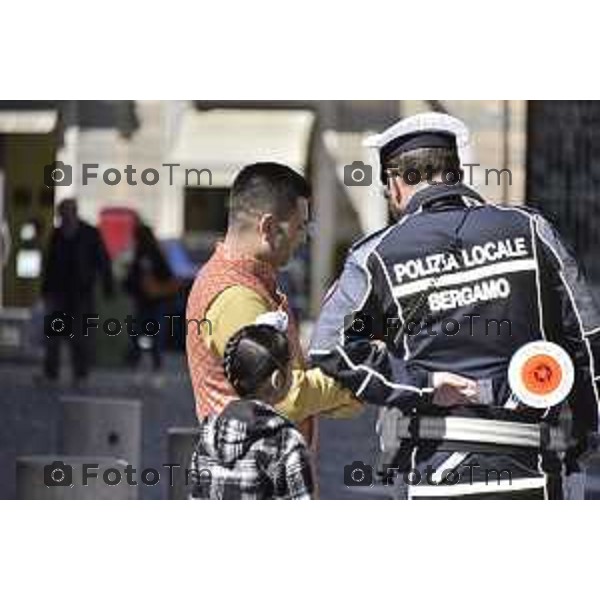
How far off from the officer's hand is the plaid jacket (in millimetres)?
498

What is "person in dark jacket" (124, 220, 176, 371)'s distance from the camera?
984cm

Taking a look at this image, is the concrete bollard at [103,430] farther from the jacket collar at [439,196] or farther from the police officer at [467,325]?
the jacket collar at [439,196]

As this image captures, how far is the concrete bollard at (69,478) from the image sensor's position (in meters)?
8.76

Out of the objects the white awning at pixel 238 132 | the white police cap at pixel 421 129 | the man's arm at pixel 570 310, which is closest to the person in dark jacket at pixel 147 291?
the white awning at pixel 238 132

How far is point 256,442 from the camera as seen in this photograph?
725cm

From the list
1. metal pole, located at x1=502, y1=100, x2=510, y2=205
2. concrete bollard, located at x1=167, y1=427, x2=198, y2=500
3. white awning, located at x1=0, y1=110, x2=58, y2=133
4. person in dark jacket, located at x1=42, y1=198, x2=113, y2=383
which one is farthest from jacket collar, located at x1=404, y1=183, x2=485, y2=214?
person in dark jacket, located at x1=42, y1=198, x2=113, y2=383

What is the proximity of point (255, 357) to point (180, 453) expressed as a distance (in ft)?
4.27

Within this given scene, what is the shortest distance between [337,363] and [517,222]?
73cm

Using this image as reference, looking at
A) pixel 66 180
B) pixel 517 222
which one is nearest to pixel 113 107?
pixel 66 180

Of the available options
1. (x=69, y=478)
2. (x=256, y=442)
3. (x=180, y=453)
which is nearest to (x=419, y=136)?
(x=256, y=442)

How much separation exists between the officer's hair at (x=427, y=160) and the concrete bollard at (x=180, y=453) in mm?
1625

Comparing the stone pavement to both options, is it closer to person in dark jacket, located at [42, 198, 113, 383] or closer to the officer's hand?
person in dark jacket, located at [42, 198, 113, 383]
